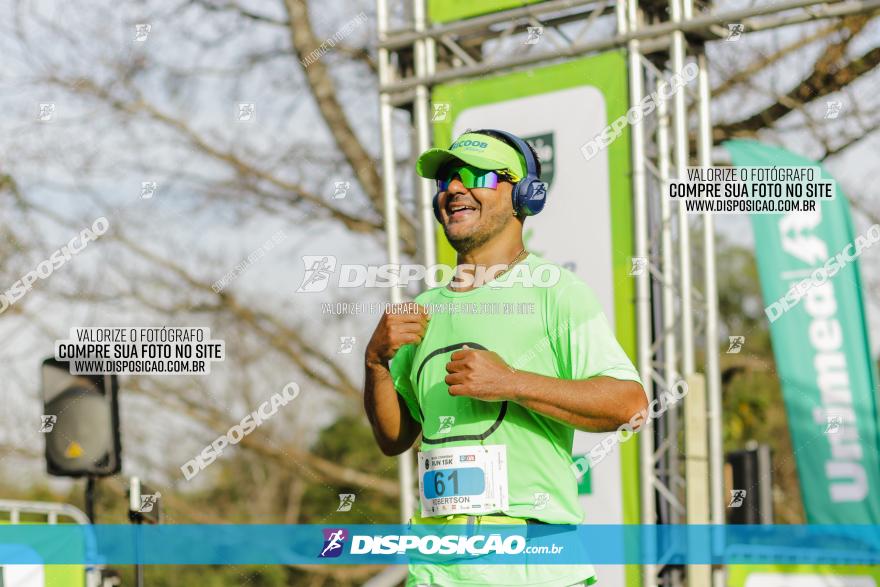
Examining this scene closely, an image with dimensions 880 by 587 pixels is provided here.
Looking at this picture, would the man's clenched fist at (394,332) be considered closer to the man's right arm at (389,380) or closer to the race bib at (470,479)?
the man's right arm at (389,380)

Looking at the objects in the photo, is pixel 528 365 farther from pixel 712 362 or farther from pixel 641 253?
pixel 641 253

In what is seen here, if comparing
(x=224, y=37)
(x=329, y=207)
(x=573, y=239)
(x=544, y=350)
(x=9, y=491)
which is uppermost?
(x=224, y=37)

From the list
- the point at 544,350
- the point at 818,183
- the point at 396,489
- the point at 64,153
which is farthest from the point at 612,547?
the point at 64,153

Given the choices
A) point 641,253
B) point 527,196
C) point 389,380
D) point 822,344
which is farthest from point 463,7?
point 389,380

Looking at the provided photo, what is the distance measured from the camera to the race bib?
2936 mm

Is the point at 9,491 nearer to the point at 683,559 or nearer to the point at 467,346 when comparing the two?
the point at 683,559

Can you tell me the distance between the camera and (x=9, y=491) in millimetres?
18562

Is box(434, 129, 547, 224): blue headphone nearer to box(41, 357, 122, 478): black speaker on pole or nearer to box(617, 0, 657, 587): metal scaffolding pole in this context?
box(41, 357, 122, 478): black speaker on pole

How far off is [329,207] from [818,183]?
17.9ft

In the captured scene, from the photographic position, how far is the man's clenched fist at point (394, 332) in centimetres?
308

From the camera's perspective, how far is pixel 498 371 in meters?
2.85

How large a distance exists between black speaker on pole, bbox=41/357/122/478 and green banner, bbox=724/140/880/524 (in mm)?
3566

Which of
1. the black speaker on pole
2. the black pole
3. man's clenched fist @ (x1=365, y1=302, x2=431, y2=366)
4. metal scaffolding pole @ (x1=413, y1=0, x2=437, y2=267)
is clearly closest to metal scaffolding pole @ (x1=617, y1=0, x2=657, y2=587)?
metal scaffolding pole @ (x1=413, y1=0, x2=437, y2=267)

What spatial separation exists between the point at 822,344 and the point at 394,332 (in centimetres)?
459
